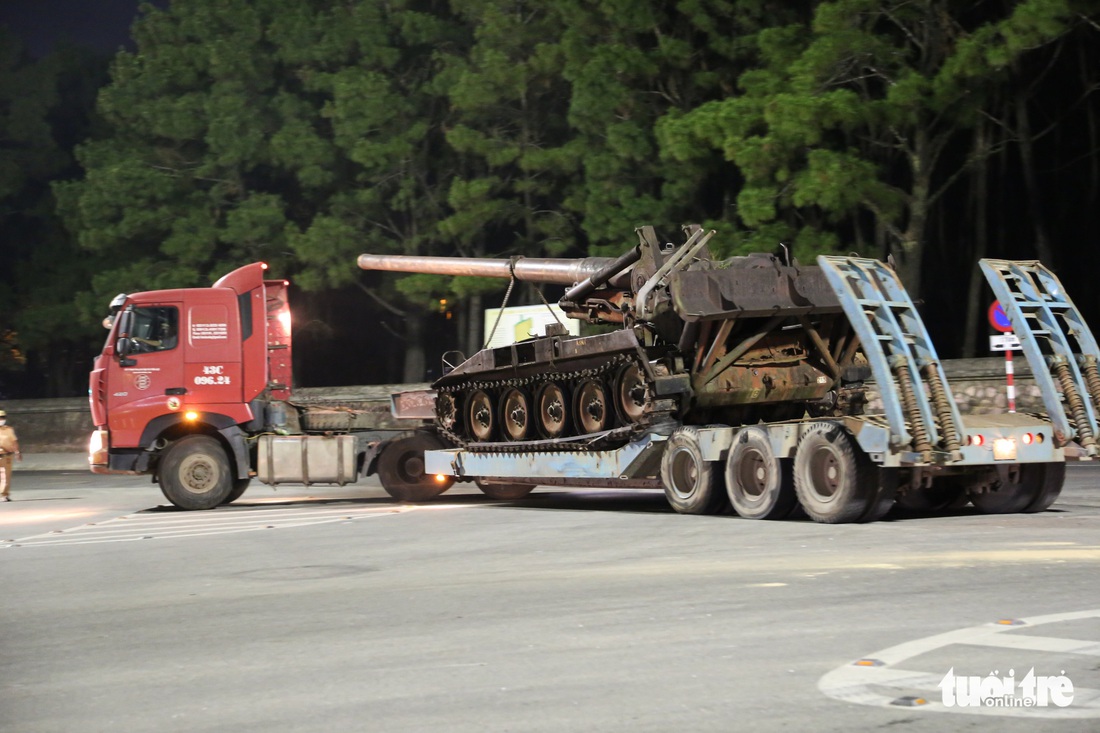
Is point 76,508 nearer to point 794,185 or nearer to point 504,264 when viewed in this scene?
point 504,264

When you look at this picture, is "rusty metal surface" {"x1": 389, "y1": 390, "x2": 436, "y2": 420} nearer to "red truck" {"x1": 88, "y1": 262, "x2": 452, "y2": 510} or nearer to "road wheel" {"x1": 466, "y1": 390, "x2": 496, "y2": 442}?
"road wheel" {"x1": 466, "y1": 390, "x2": 496, "y2": 442}

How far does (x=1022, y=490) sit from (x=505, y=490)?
856 cm

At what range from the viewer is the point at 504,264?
2117cm

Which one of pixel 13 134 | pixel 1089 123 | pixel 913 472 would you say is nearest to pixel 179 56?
pixel 13 134

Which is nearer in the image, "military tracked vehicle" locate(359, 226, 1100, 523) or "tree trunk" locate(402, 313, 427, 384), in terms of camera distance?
"military tracked vehicle" locate(359, 226, 1100, 523)

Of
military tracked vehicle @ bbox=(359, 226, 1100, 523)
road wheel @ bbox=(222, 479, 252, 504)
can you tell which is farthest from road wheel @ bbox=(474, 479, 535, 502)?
road wheel @ bbox=(222, 479, 252, 504)

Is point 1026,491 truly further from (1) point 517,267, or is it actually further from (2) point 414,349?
(2) point 414,349

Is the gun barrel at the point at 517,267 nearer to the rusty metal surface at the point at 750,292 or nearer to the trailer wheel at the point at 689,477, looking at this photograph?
the rusty metal surface at the point at 750,292

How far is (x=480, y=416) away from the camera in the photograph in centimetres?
1995

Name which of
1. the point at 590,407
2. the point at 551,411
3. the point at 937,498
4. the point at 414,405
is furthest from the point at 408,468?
the point at 937,498

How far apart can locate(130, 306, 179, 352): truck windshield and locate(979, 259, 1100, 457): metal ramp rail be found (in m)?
10.7

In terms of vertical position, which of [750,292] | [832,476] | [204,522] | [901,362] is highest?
[750,292]

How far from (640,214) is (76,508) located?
47.6ft

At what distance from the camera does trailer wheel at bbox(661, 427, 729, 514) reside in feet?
48.3
